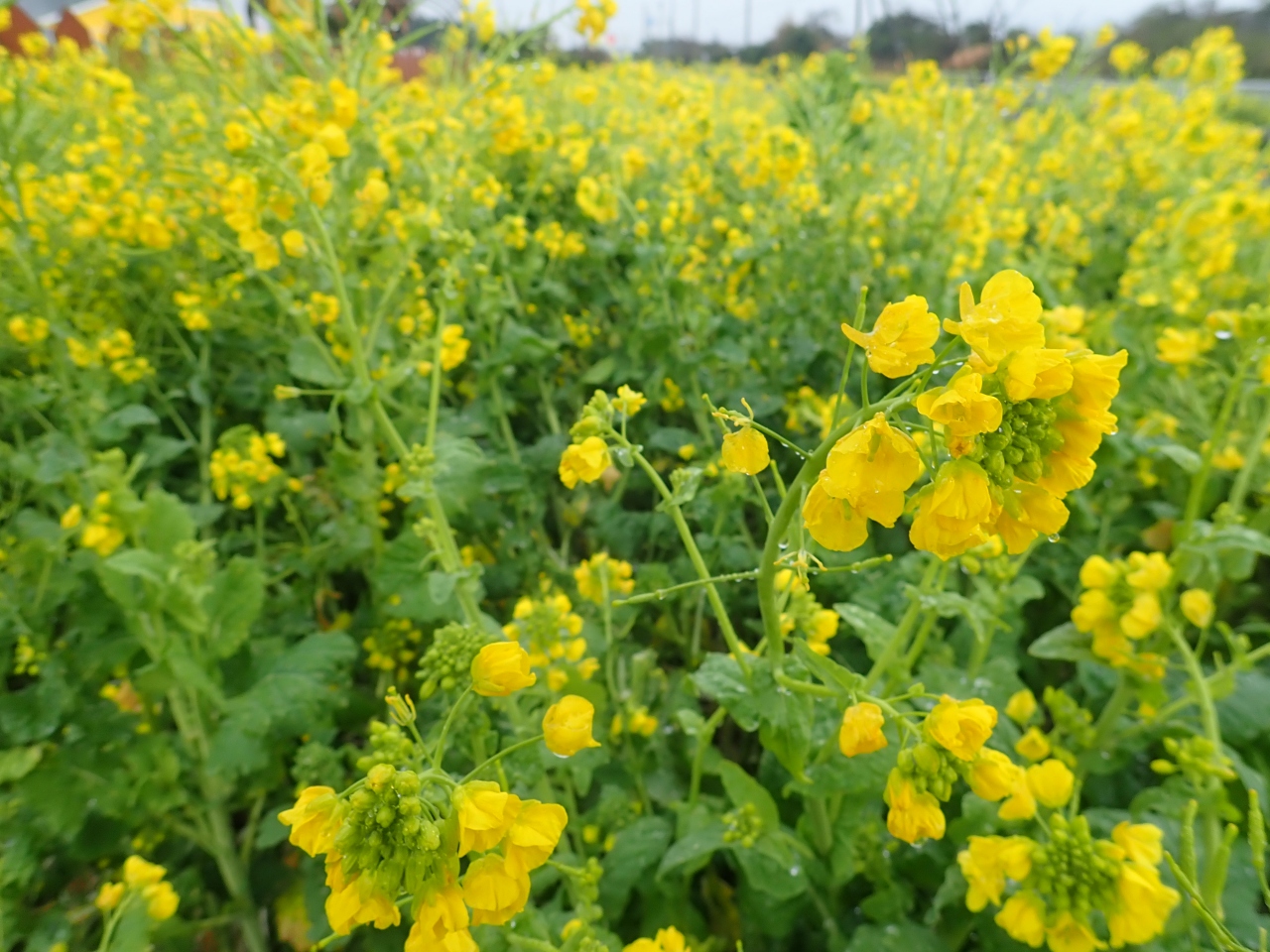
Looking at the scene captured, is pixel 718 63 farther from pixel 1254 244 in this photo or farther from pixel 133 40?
pixel 133 40

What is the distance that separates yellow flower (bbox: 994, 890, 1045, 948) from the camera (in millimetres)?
1026

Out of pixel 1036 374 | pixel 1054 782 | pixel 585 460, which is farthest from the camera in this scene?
pixel 1054 782

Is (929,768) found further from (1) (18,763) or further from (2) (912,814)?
(1) (18,763)

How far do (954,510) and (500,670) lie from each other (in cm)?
53

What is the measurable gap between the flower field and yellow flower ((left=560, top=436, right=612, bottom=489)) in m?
0.02

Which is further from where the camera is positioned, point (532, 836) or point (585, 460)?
point (585, 460)

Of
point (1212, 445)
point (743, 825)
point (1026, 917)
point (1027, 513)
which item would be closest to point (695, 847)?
point (743, 825)

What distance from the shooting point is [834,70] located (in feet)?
11.6

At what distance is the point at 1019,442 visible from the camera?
0.66 meters

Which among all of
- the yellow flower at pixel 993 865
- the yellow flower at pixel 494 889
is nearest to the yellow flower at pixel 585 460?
the yellow flower at pixel 494 889

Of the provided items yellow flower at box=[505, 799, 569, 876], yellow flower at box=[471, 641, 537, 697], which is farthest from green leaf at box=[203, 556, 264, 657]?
yellow flower at box=[505, 799, 569, 876]

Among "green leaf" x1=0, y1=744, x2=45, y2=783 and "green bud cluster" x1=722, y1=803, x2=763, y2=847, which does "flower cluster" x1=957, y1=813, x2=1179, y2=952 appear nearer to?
"green bud cluster" x1=722, y1=803, x2=763, y2=847

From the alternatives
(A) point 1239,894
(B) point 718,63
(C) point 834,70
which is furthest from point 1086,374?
(B) point 718,63

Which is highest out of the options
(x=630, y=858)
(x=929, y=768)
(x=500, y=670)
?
(x=500, y=670)
